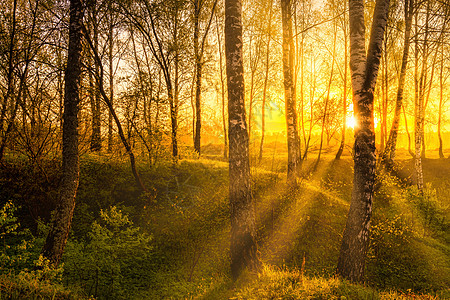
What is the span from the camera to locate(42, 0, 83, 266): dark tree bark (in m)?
5.63

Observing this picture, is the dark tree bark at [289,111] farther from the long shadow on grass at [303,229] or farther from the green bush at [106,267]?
the green bush at [106,267]

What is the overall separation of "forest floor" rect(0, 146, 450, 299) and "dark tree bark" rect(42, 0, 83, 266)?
3.89 feet

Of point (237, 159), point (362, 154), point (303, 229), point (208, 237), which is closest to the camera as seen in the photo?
point (362, 154)

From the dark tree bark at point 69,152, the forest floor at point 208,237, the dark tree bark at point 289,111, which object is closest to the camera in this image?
the dark tree bark at point 69,152

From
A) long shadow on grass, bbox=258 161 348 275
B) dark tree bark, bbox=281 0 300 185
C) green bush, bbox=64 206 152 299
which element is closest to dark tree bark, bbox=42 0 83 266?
green bush, bbox=64 206 152 299

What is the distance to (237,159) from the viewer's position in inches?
254

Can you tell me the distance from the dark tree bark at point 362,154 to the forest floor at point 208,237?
2.76 ft

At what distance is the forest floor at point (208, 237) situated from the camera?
6.15 meters

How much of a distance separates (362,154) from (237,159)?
3.33 meters

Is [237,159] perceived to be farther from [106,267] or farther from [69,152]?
[106,267]

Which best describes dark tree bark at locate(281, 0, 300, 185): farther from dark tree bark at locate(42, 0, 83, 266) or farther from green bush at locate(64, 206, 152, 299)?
dark tree bark at locate(42, 0, 83, 266)

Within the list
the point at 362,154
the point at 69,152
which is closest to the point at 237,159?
the point at 362,154

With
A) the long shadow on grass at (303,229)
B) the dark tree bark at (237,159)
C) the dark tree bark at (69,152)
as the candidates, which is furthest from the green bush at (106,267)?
the long shadow on grass at (303,229)

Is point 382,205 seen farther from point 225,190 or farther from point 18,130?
point 18,130
